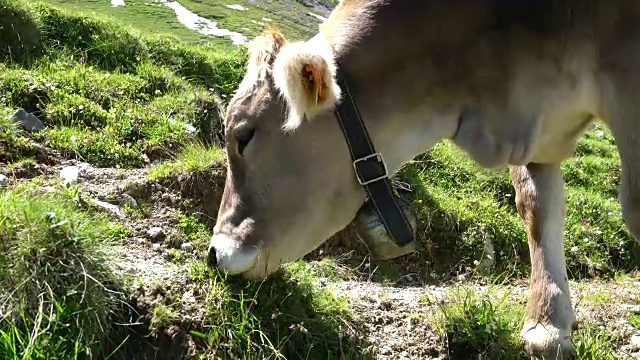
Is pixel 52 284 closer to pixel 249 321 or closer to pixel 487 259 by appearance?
pixel 249 321

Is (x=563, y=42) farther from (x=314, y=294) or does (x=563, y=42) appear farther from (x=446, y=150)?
(x=446, y=150)

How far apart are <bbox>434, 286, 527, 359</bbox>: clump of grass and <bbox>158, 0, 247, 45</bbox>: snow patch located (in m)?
8.06

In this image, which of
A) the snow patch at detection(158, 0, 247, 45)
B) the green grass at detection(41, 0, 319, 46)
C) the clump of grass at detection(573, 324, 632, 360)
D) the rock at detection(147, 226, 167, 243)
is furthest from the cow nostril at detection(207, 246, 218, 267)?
the snow patch at detection(158, 0, 247, 45)

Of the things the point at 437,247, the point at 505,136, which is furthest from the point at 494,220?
the point at 505,136

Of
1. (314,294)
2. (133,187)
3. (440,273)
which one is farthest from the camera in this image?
(440,273)

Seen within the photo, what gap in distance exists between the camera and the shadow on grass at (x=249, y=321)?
3.32 metres

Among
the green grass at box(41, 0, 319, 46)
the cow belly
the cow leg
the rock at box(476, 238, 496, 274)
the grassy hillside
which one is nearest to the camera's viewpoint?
the grassy hillside

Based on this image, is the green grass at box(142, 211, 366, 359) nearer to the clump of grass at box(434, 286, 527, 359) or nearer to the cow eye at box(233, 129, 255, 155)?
the clump of grass at box(434, 286, 527, 359)

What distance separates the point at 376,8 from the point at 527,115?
925 mm

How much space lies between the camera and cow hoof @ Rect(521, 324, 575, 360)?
386cm

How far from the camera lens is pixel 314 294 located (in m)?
3.83

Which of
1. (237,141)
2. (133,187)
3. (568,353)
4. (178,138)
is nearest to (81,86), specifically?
(178,138)

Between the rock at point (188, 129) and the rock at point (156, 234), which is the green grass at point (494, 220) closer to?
the rock at point (188, 129)

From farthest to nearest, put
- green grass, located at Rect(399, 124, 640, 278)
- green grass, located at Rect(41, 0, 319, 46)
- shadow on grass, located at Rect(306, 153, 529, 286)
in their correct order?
1. green grass, located at Rect(41, 0, 319, 46)
2. green grass, located at Rect(399, 124, 640, 278)
3. shadow on grass, located at Rect(306, 153, 529, 286)
